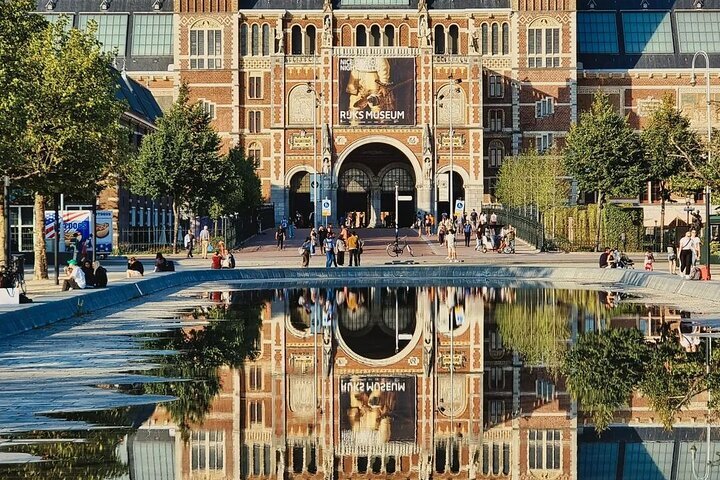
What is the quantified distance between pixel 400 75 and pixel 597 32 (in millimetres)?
22807

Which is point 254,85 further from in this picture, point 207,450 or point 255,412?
point 207,450

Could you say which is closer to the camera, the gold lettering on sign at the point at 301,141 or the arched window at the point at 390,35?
the gold lettering on sign at the point at 301,141

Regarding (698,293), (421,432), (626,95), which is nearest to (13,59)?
(698,293)

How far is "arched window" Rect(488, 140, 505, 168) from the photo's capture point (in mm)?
110000

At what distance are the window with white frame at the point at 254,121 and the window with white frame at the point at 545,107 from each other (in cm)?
2060

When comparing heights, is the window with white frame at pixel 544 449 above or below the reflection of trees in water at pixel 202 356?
above

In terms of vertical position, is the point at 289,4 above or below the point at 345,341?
above

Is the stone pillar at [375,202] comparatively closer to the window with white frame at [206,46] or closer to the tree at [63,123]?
the window with white frame at [206,46]

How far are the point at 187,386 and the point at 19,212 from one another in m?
50.4

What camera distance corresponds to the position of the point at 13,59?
36.6 m

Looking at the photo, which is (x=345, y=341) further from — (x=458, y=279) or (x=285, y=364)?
(x=458, y=279)

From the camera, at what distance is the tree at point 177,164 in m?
72.6

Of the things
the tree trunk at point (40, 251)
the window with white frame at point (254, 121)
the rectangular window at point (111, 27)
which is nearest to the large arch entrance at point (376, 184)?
the window with white frame at point (254, 121)

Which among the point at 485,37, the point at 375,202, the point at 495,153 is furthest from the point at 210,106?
the point at 495,153
